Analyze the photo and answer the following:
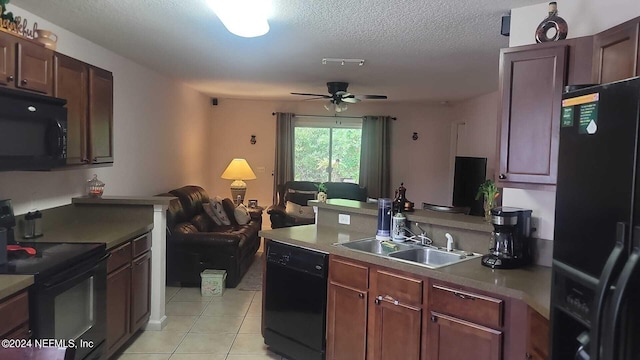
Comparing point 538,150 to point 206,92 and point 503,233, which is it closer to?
point 503,233

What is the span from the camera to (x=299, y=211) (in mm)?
6883

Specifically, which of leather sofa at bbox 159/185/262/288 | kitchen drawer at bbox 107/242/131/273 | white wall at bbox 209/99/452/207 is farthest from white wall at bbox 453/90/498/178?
kitchen drawer at bbox 107/242/131/273

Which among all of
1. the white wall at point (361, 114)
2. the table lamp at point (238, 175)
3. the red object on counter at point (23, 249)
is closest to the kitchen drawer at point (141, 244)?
the red object on counter at point (23, 249)

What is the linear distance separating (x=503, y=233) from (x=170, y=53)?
3.37 metres

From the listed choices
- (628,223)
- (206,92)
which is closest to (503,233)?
(628,223)

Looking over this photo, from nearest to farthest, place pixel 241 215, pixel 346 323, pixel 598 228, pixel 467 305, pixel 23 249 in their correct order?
Result: pixel 598 228 < pixel 467 305 < pixel 23 249 < pixel 346 323 < pixel 241 215

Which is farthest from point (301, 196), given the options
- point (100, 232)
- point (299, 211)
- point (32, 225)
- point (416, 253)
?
point (32, 225)

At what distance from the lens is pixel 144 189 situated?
4879mm

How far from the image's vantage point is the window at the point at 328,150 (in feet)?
26.6

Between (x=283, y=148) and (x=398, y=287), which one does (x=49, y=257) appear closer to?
(x=398, y=287)

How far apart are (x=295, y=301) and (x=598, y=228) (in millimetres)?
2170

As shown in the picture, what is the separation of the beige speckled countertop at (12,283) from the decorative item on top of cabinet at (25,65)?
3.37 feet

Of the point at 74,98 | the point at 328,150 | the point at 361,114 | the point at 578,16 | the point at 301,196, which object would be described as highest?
the point at 361,114

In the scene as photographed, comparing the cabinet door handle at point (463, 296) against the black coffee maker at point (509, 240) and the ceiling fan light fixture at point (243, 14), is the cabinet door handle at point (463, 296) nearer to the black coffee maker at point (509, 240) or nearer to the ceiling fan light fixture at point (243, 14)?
the black coffee maker at point (509, 240)
